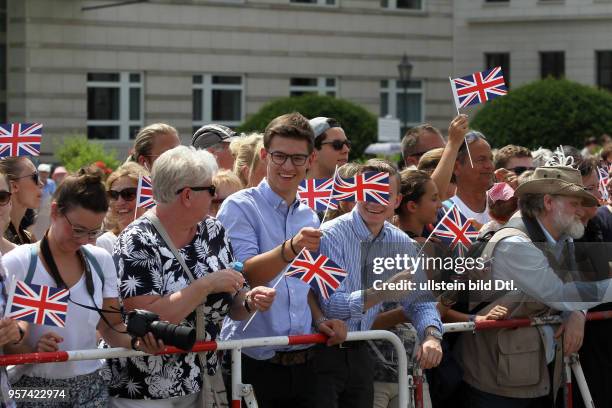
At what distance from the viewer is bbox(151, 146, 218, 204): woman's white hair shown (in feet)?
19.1

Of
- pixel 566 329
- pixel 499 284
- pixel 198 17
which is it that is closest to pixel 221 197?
pixel 499 284

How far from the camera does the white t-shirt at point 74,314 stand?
5.59 metres

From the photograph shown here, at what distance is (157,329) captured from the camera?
5504mm

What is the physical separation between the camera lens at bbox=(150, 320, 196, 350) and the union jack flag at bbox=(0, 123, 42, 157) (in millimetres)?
2010

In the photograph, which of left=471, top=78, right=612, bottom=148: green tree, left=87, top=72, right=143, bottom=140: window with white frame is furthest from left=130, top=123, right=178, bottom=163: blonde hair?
left=87, top=72, right=143, bottom=140: window with white frame

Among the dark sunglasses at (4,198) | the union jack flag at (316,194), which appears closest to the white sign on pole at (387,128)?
the union jack flag at (316,194)

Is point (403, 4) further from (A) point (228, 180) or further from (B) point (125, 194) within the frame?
(B) point (125, 194)

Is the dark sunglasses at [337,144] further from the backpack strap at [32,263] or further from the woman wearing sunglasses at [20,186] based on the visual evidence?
the backpack strap at [32,263]

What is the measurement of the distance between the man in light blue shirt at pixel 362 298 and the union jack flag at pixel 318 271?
0.77 feet

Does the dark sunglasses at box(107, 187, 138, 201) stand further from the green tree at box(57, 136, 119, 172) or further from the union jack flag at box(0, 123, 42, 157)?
the green tree at box(57, 136, 119, 172)

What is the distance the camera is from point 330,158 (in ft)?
27.5

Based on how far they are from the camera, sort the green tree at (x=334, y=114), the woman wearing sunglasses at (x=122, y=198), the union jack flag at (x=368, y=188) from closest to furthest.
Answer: the union jack flag at (x=368, y=188) → the woman wearing sunglasses at (x=122, y=198) → the green tree at (x=334, y=114)

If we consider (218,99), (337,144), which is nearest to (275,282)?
(337,144)

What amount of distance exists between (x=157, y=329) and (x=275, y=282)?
1.11 meters
